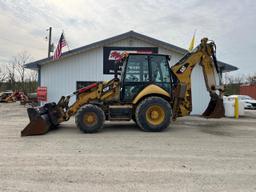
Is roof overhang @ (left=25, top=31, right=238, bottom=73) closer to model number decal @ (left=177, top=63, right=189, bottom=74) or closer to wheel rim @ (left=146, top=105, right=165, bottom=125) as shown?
model number decal @ (left=177, top=63, right=189, bottom=74)

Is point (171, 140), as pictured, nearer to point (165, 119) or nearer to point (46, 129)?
point (165, 119)

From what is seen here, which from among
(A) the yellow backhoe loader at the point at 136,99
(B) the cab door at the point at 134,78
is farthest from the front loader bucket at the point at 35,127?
(B) the cab door at the point at 134,78

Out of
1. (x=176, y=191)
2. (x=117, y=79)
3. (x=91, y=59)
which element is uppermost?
(x=91, y=59)

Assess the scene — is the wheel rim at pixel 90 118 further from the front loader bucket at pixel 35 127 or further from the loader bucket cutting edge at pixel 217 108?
the loader bucket cutting edge at pixel 217 108

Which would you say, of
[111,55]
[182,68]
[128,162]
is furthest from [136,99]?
[111,55]

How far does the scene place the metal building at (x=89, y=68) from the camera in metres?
17.5

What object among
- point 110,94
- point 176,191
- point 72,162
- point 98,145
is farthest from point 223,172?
point 110,94

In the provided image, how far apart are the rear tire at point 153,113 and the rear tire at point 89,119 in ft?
4.21

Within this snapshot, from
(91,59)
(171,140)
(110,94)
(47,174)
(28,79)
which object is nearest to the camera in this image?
(47,174)

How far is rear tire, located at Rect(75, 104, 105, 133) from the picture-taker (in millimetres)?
9805

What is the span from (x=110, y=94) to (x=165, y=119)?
217 cm

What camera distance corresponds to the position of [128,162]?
619cm

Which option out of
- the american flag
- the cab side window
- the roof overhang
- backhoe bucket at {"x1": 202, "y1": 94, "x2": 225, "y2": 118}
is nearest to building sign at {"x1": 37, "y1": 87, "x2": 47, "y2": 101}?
the roof overhang

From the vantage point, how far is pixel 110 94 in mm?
10602
